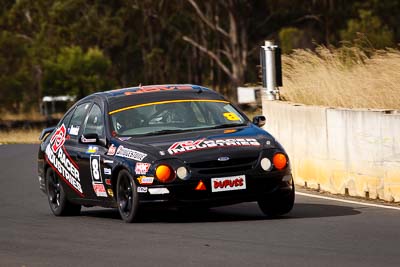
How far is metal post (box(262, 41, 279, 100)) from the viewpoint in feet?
61.9

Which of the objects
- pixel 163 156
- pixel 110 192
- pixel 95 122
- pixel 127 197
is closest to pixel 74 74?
pixel 95 122

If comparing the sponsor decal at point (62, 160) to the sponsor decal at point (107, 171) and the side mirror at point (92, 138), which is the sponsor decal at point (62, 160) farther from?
the sponsor decal at point (107, 171)

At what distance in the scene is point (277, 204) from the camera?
1205 cm

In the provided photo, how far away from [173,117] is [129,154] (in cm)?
97

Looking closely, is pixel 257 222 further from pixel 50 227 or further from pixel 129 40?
pixel 129 40

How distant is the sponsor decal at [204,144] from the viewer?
1149 centimetres

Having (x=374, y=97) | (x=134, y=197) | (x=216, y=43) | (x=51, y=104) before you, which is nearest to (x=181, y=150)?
(x=134, y=197)

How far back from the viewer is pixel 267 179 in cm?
1161

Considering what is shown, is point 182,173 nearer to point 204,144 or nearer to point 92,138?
point 204,144

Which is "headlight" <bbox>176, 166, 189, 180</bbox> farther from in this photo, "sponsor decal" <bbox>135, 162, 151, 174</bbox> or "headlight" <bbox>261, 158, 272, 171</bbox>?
"headlight" <bbox>261, 158, 272, 171</bbox>

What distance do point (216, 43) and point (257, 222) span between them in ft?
178

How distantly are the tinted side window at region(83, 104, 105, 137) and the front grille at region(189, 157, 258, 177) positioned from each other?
5.20ft

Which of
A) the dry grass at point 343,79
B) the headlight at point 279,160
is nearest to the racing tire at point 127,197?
the headlight at point 279,160

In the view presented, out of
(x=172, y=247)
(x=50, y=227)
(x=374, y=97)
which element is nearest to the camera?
(x=172, y=247)
